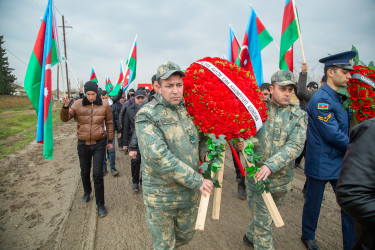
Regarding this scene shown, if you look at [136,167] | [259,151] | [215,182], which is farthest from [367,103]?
[136,167]

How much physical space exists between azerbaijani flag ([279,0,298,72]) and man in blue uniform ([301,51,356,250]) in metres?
1.16

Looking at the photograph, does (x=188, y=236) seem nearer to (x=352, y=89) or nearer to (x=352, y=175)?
(x=352, y=175)

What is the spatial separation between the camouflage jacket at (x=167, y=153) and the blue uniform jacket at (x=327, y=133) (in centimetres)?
182

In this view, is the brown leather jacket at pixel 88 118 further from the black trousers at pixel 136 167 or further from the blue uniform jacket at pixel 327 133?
the blue uniform jacket at pixel 327 133

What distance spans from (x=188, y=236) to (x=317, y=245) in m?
2.02

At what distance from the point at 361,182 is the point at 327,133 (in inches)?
74.0

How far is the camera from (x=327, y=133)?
2723 mm

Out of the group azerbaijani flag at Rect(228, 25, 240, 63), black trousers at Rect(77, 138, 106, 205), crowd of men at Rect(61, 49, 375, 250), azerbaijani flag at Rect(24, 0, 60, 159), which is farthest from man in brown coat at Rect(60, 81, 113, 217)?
azerbaijani flag at Rect(228, 25, 240, 63)

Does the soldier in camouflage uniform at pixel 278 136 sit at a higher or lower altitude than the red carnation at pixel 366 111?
lower

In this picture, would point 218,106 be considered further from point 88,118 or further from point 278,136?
point 88,118

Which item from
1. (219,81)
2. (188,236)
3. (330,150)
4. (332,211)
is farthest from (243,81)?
(332,211)

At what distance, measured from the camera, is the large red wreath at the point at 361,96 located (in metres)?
2.57

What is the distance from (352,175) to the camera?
1.13m

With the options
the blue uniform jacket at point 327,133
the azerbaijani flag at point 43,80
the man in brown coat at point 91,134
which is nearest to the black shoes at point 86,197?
the man in brown coat at point 91,134
